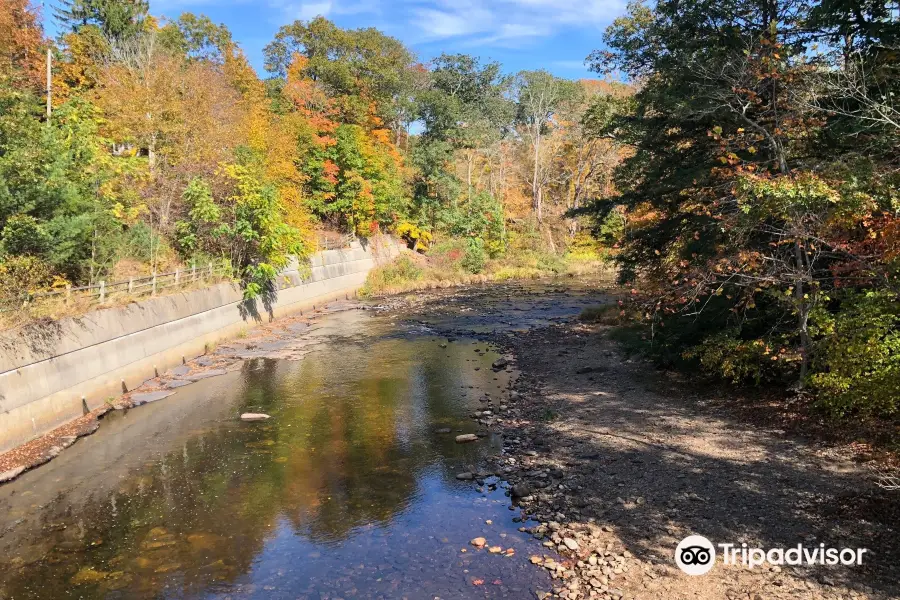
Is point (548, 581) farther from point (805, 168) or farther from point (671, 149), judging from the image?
point (671, 149)

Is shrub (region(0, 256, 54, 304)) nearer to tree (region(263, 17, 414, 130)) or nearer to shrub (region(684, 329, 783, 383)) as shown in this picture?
shrub (region(684, 329, 783, 383))

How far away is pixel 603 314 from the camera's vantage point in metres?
26.5

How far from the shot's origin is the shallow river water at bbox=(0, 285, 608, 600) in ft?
25.1

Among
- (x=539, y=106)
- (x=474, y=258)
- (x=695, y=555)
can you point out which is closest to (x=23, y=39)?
(x=474, y=258)

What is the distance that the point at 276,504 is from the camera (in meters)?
9.82

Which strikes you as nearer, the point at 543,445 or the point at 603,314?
the point at 543,445

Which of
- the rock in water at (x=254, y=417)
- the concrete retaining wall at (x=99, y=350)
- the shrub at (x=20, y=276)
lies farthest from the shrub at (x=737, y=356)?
the shrub at (x=20, y=276)

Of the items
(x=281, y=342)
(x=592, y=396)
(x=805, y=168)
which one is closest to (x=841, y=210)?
(x=805, y=168)

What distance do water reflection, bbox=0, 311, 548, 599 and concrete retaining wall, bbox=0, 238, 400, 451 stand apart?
124 centimetres

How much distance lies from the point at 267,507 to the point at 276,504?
0.16m

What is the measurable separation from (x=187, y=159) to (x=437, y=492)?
22825 mm

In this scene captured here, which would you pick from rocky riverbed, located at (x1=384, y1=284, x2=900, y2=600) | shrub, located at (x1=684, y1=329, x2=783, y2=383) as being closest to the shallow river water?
rocky riverbed, located at (x1=384, y1=284, x2=900, y2=600)

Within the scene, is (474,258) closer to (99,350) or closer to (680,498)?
(99,350)

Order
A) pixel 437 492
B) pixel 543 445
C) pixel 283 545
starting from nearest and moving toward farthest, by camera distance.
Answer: pixel 283 545 → pixel 437 492 → pixel 543 445
